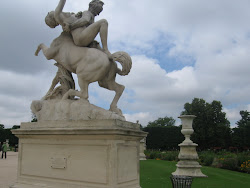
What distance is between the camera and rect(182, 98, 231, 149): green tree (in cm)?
3419

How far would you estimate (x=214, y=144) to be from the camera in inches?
1356

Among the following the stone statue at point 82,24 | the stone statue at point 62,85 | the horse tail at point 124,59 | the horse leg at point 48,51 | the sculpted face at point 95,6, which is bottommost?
the stone statue at point 62,85

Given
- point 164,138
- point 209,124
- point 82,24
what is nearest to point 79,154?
point 82,24

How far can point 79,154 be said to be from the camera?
Answer: 4.46 metres

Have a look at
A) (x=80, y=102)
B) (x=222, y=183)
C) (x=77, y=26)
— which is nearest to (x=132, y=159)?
(x=80, y=102)

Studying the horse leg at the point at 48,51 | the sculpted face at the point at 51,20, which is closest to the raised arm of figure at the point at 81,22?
the sculpted face at the point at 51,20

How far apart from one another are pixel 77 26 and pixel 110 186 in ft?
9.09

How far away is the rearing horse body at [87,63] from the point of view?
15.7 ft

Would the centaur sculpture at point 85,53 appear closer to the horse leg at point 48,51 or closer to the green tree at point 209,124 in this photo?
the horse leg at point 48,51

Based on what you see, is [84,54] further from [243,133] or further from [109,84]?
[243,133]

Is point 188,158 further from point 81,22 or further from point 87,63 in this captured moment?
point 81,22

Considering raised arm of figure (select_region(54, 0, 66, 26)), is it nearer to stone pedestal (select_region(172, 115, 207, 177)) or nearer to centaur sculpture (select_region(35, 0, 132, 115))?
centaur sculpture (select_region(35, 0, 132, 115))

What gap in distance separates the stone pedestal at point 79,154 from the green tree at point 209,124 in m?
31.4

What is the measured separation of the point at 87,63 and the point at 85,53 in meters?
0.21
